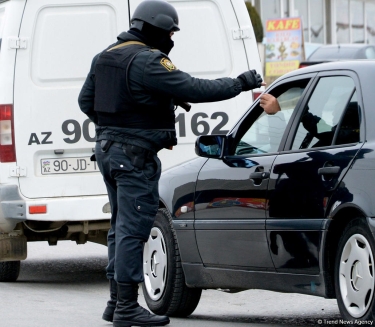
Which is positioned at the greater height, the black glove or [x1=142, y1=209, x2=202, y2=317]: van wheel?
the black glove

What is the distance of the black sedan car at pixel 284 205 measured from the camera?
5211 mm

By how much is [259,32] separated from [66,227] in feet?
95.7

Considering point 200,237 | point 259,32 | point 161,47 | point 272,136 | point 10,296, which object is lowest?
point 259,32

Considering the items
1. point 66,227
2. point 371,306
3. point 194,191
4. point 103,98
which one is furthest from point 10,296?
point 371,306

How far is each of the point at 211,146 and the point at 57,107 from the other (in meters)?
2.36

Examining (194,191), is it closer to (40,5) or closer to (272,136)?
(272,136)

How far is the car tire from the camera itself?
16.6 feet

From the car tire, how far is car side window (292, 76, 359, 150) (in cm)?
49

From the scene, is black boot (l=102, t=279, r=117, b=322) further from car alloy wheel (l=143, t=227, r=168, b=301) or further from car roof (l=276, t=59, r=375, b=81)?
car roof (l=276, t=59, r=375, b=81)

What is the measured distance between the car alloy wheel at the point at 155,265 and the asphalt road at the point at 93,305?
24 cm

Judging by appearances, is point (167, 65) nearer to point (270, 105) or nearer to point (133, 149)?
point (133, 149)

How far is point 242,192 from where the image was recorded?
19.7 feet

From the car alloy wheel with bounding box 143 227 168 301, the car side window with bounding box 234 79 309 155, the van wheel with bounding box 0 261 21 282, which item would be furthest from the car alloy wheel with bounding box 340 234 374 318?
the van wheel with bounding box 0 261 21 282

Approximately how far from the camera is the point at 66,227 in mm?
8742
